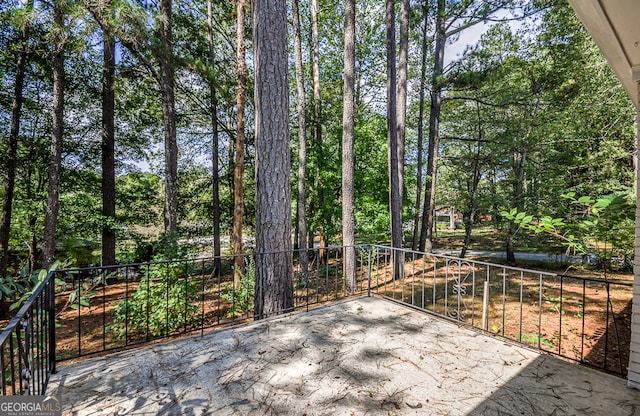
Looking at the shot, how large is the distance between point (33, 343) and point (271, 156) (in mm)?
2830

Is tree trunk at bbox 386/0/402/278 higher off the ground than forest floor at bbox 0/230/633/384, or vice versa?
tree trunk at bbox 386/0/402/278

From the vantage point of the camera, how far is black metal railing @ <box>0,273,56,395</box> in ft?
5.04

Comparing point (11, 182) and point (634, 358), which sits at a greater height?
point (11, 182)

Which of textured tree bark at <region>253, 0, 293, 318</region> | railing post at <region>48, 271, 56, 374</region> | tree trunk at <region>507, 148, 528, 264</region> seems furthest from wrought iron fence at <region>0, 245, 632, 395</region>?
tree trunk at <region>507, 148, 528, 264</region>

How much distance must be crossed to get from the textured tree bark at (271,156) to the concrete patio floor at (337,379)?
723 mm

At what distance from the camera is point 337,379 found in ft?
7.39

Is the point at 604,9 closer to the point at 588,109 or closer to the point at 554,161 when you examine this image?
the point at 588,109

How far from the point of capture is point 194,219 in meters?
11.2

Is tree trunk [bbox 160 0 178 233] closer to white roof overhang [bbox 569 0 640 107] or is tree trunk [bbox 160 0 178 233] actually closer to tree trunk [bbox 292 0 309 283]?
tree trunk [bbox 292 0 309 283]

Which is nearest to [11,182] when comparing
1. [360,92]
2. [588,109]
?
[360,92]

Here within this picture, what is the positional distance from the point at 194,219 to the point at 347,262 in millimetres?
7755

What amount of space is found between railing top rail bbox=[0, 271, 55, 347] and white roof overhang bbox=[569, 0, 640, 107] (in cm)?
340

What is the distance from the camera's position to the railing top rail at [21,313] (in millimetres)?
1170

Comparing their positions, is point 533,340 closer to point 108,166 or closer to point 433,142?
point 433,142
